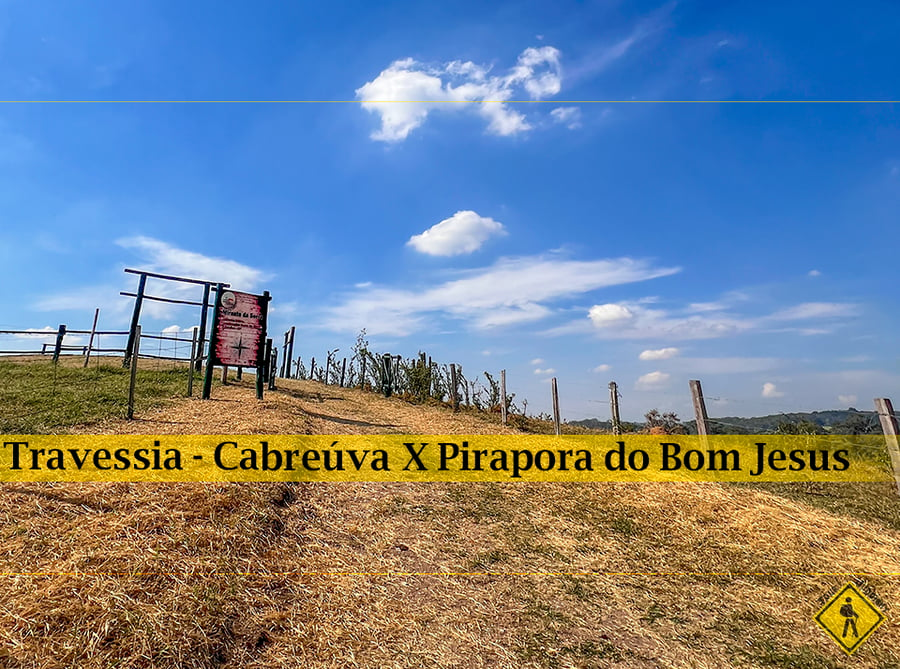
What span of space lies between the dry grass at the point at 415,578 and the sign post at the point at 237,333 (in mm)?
8066

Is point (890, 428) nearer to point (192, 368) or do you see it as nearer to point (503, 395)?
point (503, 395)

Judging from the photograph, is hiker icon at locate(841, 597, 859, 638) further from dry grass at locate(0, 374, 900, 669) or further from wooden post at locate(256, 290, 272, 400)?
wooden post at locate(256, 290, 272, 400)

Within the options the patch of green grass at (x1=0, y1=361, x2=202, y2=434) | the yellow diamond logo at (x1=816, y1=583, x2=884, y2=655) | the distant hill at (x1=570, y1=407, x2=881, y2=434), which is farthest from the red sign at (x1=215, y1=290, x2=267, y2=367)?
the yellow diamond logo at (x1=816, y1=583, x2=884, y2=655)

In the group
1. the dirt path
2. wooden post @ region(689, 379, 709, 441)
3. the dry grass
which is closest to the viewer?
the dry grass

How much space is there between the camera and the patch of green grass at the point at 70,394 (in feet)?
31.0

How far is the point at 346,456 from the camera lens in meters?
9.43

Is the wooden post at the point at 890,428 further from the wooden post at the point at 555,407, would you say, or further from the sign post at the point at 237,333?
the sign post at the point at 237,333

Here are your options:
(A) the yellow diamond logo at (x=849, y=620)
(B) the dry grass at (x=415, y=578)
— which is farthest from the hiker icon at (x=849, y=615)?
(B) the dry grass at (x=415, y=578)

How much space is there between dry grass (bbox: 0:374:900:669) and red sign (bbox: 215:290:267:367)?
818cm

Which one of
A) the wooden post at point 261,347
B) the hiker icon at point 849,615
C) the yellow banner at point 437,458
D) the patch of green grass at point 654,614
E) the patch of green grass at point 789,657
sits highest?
the wooden post at point 261,347

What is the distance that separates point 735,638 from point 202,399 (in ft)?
43.6

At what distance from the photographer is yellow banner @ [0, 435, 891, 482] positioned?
23.5 ft

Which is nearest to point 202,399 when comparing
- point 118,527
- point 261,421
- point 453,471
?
point 261,421

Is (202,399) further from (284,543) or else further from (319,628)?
(319,628)
